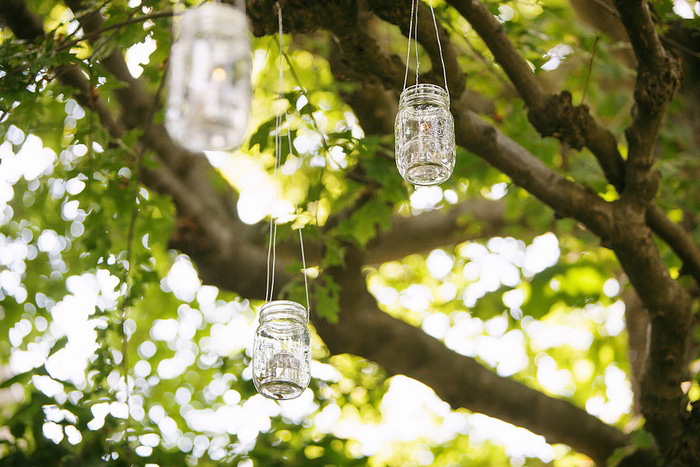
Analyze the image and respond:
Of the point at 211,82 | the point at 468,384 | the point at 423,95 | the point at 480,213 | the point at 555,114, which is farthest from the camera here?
the point at 480,213

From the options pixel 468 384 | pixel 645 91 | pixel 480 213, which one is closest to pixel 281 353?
pixel 645 91

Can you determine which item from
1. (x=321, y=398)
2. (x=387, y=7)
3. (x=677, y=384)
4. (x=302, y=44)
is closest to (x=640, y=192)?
(x=677, y=384)

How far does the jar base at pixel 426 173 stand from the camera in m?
2.49

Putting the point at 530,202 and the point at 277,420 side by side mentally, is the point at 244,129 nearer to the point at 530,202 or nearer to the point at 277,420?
the point at 277,420

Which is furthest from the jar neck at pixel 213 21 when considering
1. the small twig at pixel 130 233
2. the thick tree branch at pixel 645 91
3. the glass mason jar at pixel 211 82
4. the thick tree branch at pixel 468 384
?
the thick tree branch at pixel 468 384

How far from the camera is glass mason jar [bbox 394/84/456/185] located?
2479 mm

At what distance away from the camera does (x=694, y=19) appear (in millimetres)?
3133

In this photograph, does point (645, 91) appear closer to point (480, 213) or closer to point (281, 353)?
point (281, 353)

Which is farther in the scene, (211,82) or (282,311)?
(282,311)

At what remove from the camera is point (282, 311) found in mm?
2492

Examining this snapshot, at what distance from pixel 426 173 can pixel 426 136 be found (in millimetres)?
117

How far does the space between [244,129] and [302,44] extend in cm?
428

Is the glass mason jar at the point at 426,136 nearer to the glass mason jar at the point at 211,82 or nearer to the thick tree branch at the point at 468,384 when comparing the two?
the glass mason jar at the point at 211,82

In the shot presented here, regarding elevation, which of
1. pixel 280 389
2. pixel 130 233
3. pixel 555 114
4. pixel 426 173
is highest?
pixel 555 114
